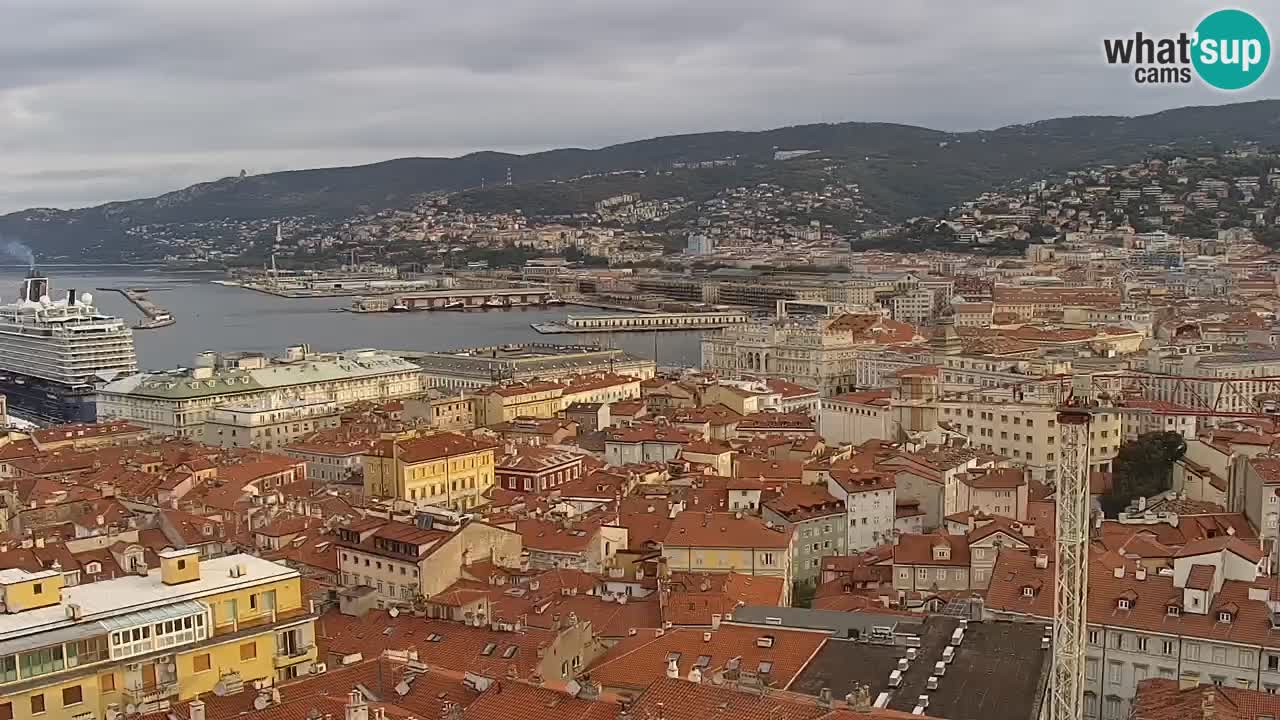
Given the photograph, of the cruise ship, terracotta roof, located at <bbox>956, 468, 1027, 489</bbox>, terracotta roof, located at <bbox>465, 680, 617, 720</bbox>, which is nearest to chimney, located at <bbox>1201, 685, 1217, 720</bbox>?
terracotta roof, located at <bbox>465, 680, 617, 720</bbox>

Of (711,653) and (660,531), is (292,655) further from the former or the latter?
(660,531)

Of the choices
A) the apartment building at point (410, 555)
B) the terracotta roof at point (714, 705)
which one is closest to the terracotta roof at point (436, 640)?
the apartment building at point (410, 555)

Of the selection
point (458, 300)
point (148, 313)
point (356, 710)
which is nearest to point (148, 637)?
point (356, 710)

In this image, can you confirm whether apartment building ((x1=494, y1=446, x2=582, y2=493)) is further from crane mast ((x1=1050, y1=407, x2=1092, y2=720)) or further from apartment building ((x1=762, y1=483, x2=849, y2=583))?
crane mast ((x1=1050, y1=407, x2=1092, y2=720))

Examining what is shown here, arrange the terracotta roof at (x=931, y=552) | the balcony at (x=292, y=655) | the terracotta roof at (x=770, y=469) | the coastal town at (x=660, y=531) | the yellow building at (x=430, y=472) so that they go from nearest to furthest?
the coastal town at (x=660, y=531) < the balcony at (x=292, y=655) < the terracotta roof at (x=931, y=552) < the terracotta roof at (x=770, y=469) < the yellow building at (x=430, y=472)

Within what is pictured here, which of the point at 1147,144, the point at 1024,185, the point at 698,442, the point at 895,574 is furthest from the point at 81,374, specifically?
the point at 1147,144

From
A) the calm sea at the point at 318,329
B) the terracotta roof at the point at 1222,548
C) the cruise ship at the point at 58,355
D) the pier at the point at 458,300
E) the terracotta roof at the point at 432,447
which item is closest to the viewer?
the terracotta roof at the point at 1222,548

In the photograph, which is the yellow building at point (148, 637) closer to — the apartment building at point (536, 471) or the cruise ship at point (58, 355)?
the apartment building at point (536, 471)

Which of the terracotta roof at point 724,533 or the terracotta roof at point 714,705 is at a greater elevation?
the terracotta roof at point 714,705
